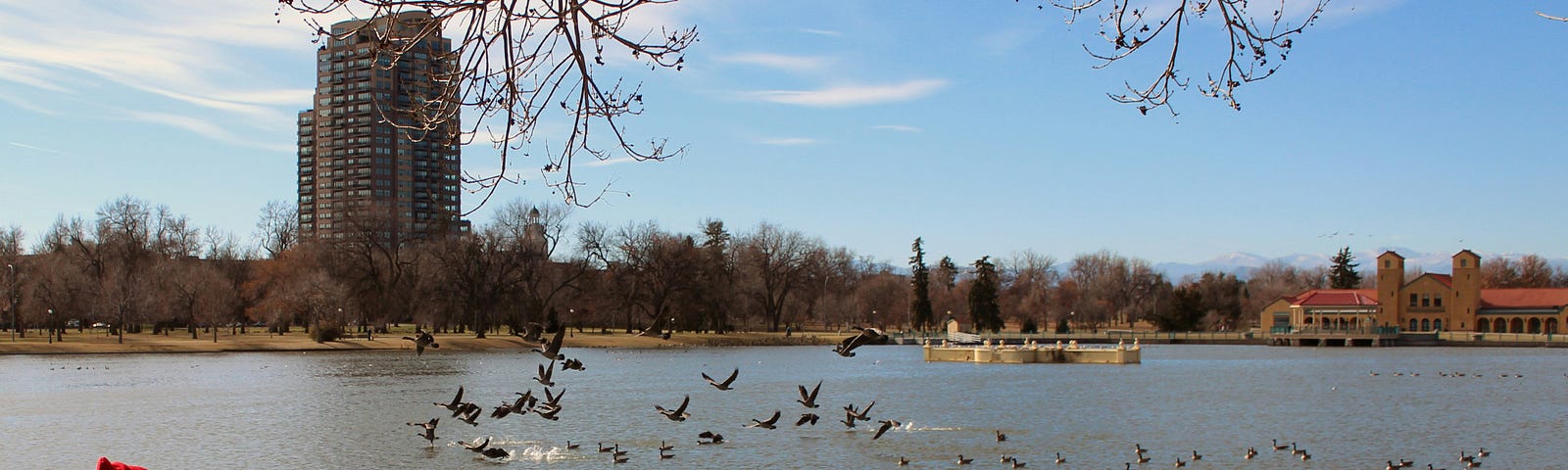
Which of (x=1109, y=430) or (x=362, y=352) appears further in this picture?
(x=362, y=352)

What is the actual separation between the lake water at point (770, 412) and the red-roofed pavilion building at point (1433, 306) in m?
43.1

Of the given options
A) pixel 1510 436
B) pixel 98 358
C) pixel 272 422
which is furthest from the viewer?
pixel 98 358

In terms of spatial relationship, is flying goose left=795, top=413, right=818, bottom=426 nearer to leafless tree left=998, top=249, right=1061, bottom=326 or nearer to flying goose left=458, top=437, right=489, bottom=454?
flying goose left=458, top=437, right=489, bottom=454

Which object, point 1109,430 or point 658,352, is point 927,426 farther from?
point 658,352

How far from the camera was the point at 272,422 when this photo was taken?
3256cm

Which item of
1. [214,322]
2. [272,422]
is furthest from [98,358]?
Result: [272,422]

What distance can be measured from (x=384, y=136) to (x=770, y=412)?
1873 inches

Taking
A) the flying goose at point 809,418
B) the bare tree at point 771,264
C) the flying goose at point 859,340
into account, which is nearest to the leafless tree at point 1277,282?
the bare tree at point 771,264

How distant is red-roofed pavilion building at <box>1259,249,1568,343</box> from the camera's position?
4080 inches

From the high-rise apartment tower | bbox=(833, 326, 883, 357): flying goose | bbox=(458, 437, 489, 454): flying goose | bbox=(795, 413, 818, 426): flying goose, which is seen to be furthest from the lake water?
bbox=(833, 326, 883, 357): flying goose

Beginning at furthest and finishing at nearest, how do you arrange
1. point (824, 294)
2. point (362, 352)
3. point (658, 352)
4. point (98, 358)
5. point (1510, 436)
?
point (824, 294), point (658, 352), point (362, 352), point (98, 358), point (1510, 436)

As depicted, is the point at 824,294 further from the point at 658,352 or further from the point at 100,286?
the point at 100,286

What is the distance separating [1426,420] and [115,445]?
31.0m

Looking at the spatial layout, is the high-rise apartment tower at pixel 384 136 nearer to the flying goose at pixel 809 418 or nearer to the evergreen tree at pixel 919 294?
the flying goose at pixel 809 418
